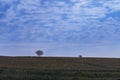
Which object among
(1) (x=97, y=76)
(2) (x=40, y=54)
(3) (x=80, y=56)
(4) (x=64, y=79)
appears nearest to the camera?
(4) (x=64, y=79)

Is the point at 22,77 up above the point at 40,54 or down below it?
below

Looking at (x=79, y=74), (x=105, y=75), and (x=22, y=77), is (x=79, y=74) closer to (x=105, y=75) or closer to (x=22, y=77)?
(x=105, y=75)

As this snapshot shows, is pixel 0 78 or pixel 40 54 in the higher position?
pixel 40 54

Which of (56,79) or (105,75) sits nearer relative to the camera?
(56,79)

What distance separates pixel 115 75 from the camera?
4875cm

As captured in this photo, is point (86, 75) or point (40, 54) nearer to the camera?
point (86, 75)

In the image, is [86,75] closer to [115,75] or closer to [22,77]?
[115,75]

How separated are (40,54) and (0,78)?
6026 centimetres

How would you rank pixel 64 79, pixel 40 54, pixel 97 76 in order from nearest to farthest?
pixel 64 79 < pixel 97 76 < pixel 40 54

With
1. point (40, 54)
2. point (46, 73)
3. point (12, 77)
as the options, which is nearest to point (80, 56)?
point (40, 54)

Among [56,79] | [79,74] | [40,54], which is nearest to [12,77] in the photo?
[56,79]

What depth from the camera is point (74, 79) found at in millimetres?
41125

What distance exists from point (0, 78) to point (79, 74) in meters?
10.4

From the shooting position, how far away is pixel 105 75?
159ft
